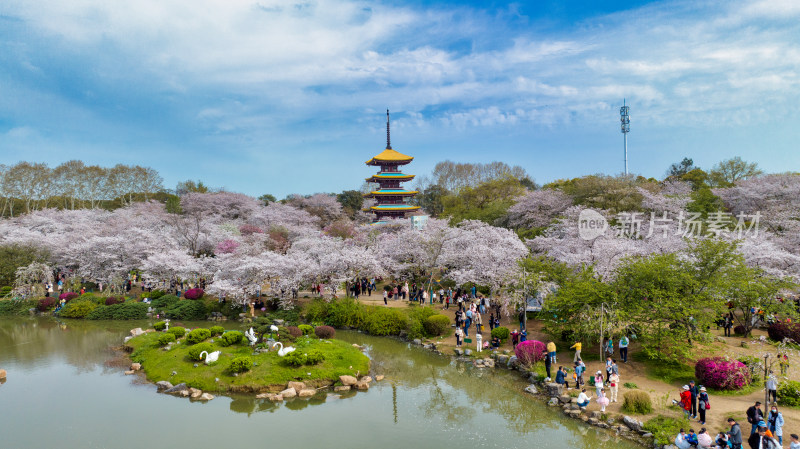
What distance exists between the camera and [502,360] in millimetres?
19516

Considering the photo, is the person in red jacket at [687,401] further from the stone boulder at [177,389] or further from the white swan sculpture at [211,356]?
the stone boulder at [177,389]

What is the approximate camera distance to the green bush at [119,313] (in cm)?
2881

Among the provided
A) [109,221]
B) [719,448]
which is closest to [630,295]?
[719,448]

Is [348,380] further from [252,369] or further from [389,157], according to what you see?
[389,157]

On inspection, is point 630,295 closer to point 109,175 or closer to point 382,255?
point 382,255

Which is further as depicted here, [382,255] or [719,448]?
[382,255]

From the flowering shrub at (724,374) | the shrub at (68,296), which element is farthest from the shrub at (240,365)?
the shrub at (68,296)

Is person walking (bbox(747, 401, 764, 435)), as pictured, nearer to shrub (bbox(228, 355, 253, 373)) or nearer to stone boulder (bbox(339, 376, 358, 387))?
stone boulder (bbox(339, 376, 358, 387))

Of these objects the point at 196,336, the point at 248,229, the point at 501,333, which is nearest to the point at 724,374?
the point at 501,333

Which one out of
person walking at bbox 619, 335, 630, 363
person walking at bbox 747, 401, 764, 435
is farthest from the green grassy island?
person walking at bbox 747, 401, 764, 435

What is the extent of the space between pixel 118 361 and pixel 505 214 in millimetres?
31756

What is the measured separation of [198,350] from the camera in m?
18.8

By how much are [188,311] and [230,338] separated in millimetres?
10177

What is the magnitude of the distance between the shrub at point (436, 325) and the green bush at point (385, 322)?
4.75 feet
